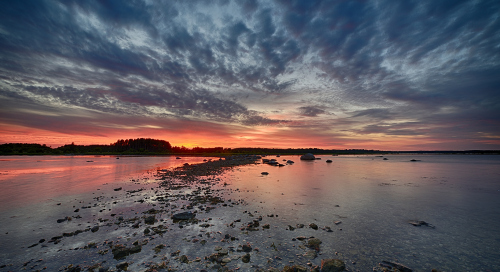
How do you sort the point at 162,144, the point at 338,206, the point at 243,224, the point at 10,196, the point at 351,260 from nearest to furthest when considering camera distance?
the point at 351,260 < the point at 243,224 < the point at 338,206 < the point at 10,196 < the point at 162,144

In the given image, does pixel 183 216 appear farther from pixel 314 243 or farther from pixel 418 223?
pixel 418 223

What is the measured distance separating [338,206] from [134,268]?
1111 centimetres

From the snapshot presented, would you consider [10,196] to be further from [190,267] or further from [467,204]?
[467,204]

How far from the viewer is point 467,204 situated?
12.8 metres

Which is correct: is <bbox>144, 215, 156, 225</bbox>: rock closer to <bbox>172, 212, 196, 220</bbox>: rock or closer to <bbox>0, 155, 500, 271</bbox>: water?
<bbox>0, 155, 500, 271</bbox>: water

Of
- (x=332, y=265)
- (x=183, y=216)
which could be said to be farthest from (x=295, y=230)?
(x=183, y=216)

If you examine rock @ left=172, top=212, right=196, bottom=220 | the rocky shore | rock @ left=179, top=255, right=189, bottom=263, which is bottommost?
the rocky shore

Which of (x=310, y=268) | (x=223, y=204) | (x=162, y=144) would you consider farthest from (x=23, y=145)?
(x=310, y=268)

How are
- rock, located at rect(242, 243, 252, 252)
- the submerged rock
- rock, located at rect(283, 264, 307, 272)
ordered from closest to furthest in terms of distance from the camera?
rock, located at rect(283, 264, 307, 272) → rock, located at rect(242, 243, 252, 252) → the submerged rock

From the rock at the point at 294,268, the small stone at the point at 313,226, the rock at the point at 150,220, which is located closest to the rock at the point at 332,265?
the rock at the point at 294,268

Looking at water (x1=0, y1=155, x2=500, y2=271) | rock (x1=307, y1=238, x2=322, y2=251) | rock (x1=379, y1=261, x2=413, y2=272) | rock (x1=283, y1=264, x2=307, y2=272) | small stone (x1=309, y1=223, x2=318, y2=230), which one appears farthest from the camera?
small stone (x1=309, y1=223, x2=318, y2=230)

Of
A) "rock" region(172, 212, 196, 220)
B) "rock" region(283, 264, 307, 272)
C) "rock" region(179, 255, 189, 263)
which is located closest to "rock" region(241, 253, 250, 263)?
"rock" region(283, 264, 307, 272)

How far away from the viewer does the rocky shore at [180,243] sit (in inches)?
220

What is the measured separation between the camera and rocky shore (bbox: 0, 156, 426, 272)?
5.58 m
